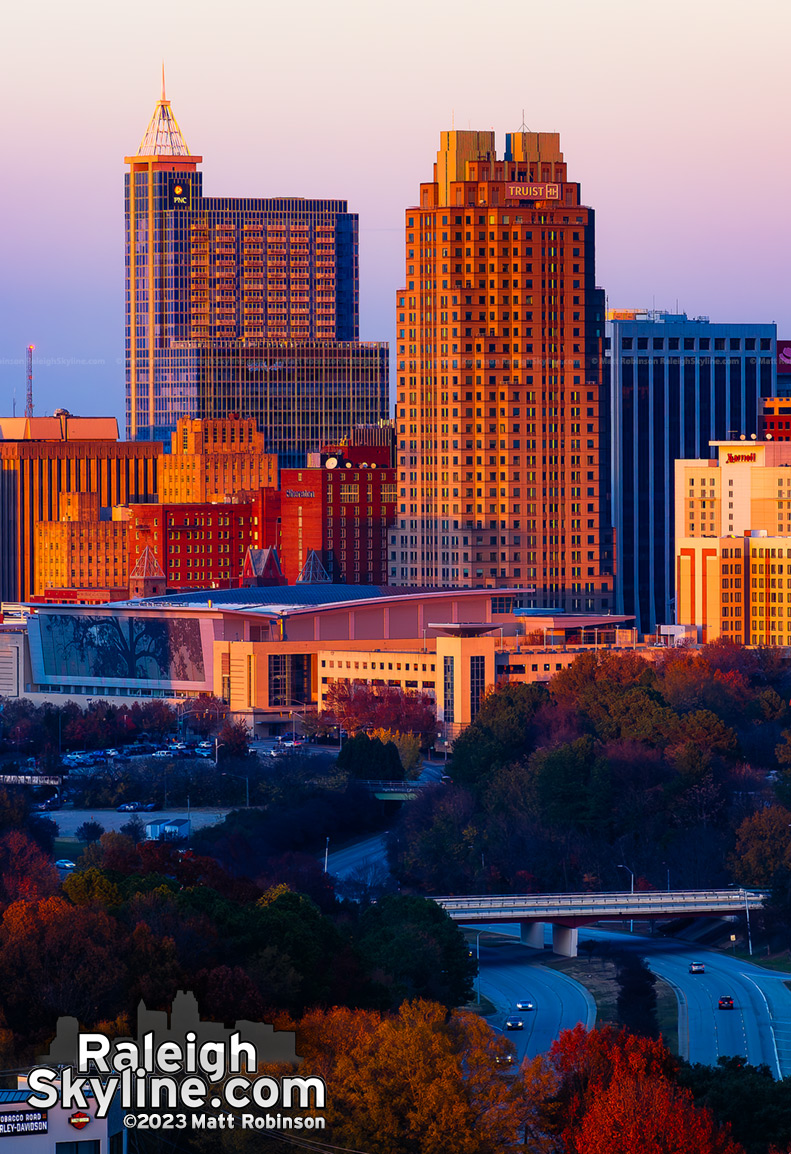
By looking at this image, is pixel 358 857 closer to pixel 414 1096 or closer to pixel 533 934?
pixel 533 934

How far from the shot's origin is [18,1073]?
7362cm

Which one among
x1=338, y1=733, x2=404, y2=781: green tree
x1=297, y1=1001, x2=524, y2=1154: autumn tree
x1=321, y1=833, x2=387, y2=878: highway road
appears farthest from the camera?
x1=338, y1=733, x2=404, y2=781: green tree

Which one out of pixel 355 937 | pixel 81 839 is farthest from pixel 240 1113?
pixel 81 839

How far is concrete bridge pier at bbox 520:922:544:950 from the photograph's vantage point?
130 meters

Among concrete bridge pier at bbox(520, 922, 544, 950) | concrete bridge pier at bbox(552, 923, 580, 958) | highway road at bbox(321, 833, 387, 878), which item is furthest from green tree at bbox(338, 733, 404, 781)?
concrete bridge pier at bbox(552, 923, 580, 958)

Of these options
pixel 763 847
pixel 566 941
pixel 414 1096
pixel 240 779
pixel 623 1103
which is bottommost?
pixel 566 941

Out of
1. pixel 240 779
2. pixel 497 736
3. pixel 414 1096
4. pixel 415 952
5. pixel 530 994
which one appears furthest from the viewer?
pixel 240 779

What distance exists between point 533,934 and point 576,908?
142 inches

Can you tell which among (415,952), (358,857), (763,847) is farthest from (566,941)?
(358,857)

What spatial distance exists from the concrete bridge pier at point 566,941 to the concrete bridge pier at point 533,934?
1.19 metres

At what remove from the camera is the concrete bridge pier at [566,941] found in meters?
127

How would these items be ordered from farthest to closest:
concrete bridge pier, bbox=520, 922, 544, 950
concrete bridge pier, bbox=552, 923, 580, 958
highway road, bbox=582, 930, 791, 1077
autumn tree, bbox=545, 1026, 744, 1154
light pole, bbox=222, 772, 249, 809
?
light pole, bbox=222, 772, 249, 809 → concrete bridge pier, bbox=520, 922, 544, 950 → concrete bridge pier, bbox=552, 923, 580, 958 → highway road, bbox=582, 930, 791, 1077 → autumn tree, bbox=545, 1026, 744, 1154

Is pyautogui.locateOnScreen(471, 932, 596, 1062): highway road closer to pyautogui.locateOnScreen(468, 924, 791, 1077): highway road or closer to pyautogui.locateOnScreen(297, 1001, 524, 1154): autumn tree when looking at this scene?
pyautogui.locateOnScreen(468, 924, 791, 1077): highway road

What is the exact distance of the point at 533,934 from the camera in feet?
429
